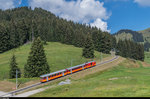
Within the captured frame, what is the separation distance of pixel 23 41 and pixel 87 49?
60835mm

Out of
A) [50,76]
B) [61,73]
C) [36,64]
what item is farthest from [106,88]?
[36,64]

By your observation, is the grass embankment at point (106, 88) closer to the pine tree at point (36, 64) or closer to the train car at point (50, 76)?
the train car at point (50, 76)

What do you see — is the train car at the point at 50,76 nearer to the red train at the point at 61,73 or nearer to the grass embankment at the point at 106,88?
the red train at the point at 61,73

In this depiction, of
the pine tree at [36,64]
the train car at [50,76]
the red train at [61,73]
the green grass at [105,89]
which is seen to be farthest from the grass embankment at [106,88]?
the pine tree at [36,64]

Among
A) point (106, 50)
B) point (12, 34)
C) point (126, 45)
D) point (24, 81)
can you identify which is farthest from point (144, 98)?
point (126, 45)

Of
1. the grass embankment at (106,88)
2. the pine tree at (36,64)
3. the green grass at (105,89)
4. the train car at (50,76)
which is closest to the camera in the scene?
the green grass at (105,89)

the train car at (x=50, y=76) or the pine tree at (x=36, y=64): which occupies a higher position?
the pine tree at (x=36, y=64)

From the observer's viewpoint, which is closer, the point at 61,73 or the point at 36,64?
the point at 61,73

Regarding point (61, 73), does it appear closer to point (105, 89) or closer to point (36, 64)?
point (36, 64)

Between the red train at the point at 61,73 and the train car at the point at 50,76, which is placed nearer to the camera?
the train car at the point at 50,76

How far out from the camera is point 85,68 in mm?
66312

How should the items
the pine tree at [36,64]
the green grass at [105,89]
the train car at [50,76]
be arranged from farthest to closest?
the pine tree at [36,64] < the train car at [50,76] < the green grass at [105,89]

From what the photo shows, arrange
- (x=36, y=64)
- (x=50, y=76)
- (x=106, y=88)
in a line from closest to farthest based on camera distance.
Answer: (x=106, y=88) < (x=50, y=76) < (x=36, y=64)

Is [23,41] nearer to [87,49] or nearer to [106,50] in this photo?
[87,49]
